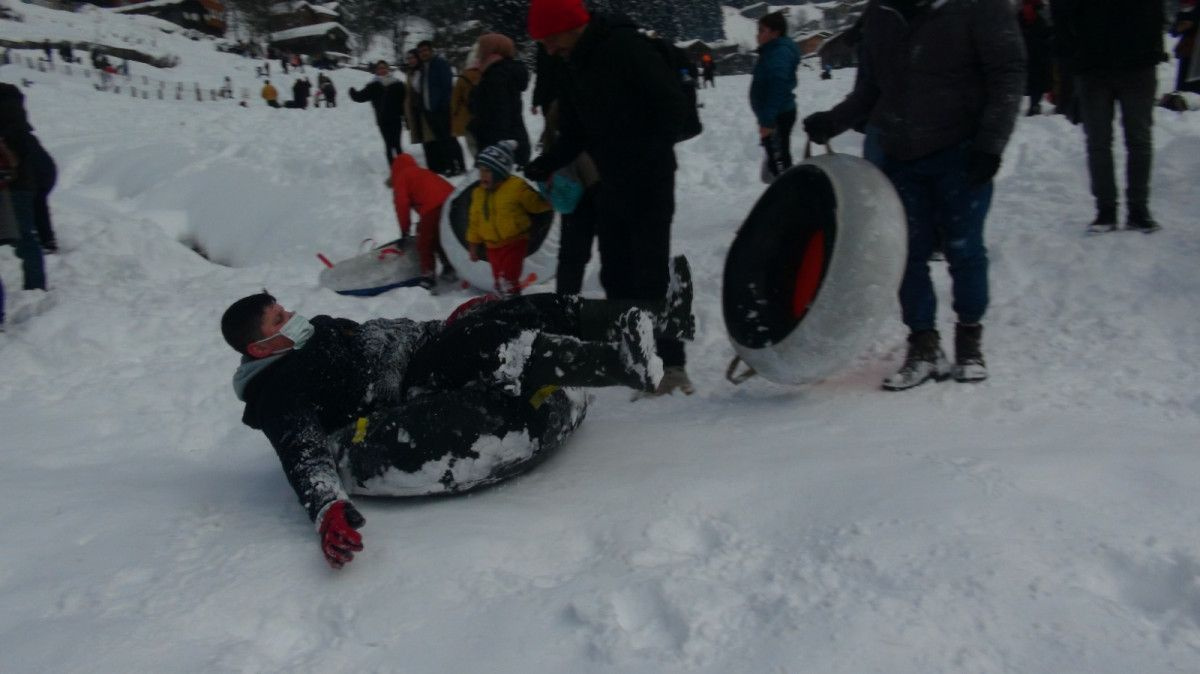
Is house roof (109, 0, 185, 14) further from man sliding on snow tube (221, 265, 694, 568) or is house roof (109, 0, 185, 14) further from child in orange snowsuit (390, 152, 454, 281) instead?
man sliding on snow tube (221, 265, 694, 568)

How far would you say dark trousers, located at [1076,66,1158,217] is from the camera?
3.84m

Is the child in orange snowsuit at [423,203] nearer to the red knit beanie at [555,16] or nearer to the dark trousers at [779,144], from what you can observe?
the dark trousers at [779,144]

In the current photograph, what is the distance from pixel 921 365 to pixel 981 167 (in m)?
0.76

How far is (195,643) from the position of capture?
182 cm

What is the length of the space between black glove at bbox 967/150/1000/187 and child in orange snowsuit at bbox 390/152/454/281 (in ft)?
12.3

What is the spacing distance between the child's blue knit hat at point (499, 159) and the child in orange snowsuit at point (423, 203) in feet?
3.42

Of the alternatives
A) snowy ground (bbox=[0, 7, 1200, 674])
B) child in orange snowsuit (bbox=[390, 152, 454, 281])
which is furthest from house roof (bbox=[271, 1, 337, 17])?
snowy ground (bbox=[0, 7, 1200, 674])

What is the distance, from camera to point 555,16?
126 inches

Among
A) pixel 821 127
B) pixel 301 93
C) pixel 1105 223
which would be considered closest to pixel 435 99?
pixel 821 127

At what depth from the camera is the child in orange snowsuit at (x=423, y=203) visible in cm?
578

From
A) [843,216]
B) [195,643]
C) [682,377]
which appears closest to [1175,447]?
[843,216]

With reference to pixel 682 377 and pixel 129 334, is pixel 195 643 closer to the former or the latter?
pixel 682 377

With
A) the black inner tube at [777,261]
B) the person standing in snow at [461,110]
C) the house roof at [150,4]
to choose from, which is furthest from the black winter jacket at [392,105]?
the house roof at [150,4]

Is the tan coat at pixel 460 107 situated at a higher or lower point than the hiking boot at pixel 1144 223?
higher
